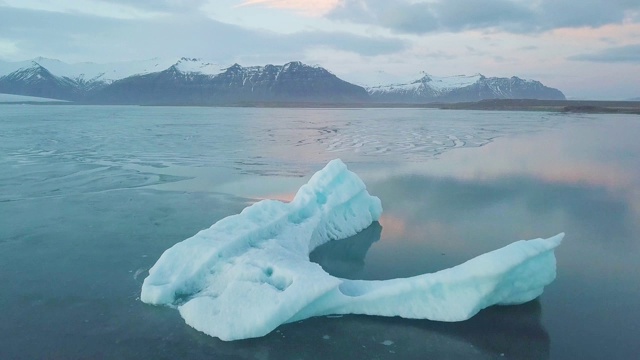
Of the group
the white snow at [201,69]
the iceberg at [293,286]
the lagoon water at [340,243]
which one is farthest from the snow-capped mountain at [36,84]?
the iceberg at [293,286]

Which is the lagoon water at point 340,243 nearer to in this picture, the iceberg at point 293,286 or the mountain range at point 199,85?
the iceberg at point 293,286

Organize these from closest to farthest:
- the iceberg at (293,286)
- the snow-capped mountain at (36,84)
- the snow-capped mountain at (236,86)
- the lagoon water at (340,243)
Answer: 1. the lagoon water at (340,243)
2. the iceberg at (293,286)
3. the snow-capped mountain at (236,86)
4. the snow-capped mountain at (36,84)

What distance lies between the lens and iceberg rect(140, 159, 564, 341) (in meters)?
4.78

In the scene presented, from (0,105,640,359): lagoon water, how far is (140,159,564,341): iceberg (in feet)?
0.41

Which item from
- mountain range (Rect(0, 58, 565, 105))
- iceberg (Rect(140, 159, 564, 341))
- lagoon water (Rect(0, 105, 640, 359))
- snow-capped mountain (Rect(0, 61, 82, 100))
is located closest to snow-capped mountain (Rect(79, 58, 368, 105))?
mountain range (Rect(0, 58, 565, 105))

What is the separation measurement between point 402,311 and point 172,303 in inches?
90.3

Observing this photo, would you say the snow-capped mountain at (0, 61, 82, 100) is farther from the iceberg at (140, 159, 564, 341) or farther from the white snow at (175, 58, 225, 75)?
the iceberg at (140, 159, 564, 341)

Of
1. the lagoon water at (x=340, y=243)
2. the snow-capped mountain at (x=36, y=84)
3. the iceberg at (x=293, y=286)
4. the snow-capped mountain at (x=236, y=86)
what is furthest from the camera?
the snow-capped mountain at (x=36, y=84)

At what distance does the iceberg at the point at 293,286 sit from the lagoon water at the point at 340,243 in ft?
0.41

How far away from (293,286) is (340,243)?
8.43 feet

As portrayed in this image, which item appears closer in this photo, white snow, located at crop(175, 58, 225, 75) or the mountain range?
the mountain range

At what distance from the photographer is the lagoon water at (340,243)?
452cm

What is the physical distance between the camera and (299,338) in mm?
4621

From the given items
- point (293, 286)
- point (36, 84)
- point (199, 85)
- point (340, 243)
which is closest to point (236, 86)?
point (199, 85)
